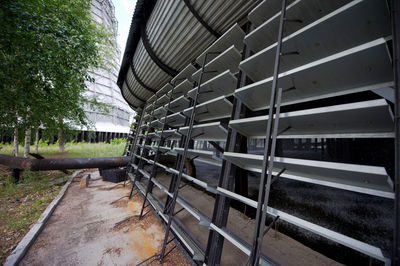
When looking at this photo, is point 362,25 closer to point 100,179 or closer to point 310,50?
point 310,50

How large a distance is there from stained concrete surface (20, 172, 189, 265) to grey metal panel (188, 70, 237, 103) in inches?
110

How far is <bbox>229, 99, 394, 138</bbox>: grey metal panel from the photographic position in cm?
106

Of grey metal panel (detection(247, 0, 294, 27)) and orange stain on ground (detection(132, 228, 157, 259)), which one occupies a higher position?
grey metal panel (detection(247, 0, 294, 27))

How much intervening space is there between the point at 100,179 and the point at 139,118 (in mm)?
3612

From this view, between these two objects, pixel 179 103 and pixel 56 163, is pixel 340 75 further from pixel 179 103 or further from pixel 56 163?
pixel 56 163

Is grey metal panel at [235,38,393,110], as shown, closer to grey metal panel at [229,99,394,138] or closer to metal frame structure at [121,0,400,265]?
metal frame structure at [121,0,400,265]

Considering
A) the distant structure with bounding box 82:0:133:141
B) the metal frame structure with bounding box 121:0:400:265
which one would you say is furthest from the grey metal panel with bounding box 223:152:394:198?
the distant structure with bounding box 82:0:133:141

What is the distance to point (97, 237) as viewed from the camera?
291 cm

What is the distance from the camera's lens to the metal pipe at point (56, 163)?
588 centimetres

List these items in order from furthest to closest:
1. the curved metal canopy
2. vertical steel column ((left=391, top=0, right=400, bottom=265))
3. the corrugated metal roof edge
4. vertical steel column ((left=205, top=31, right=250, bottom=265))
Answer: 1. the corrugated metal roof edge
2. the curved metal canopy
3. vertical steel column ((left=205, top=31, right=250, bottom=265))
4. vertical steel column ((left=391, top=0, right=400, bottom=265))

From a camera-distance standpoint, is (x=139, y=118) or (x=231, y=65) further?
(x=139, y=118)

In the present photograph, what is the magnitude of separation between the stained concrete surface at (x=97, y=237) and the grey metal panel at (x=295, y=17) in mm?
3382

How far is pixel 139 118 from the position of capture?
868 cm

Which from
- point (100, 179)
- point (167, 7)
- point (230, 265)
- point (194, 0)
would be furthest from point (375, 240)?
point (100, 179)
